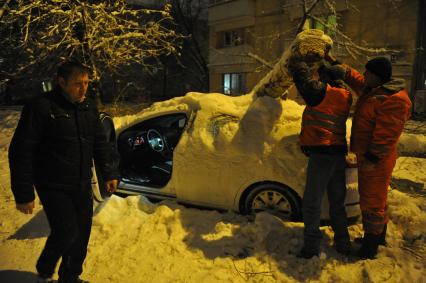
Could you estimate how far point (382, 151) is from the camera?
117 inches

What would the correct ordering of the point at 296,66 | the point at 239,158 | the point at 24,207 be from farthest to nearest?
the point at 239,158 < the point at 296,66 < the point at 24,207

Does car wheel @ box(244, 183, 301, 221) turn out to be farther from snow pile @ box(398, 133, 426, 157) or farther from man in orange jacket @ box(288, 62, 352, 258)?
snow pile @ box(398, 133, 426, 157)

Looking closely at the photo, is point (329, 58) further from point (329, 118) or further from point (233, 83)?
point (233, 83)

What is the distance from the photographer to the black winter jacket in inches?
94.3

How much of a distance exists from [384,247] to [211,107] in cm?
252

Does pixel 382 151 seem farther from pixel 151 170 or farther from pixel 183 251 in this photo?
pixel 151 170

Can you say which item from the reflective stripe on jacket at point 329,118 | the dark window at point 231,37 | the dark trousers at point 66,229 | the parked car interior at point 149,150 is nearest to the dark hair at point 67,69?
the dark trousers at point 66,229

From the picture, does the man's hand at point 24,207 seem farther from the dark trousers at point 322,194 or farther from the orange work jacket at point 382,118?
the orange work jacket at point 382,118

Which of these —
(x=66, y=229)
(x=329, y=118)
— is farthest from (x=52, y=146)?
(x=329, y=118)

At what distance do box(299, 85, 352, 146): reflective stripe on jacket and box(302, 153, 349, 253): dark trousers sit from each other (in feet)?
0.50

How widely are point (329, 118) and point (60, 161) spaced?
7.46 feet

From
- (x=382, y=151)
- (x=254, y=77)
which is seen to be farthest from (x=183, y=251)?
(x=254, y=77)

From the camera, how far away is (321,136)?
10.2 feet

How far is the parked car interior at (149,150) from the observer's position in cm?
547
